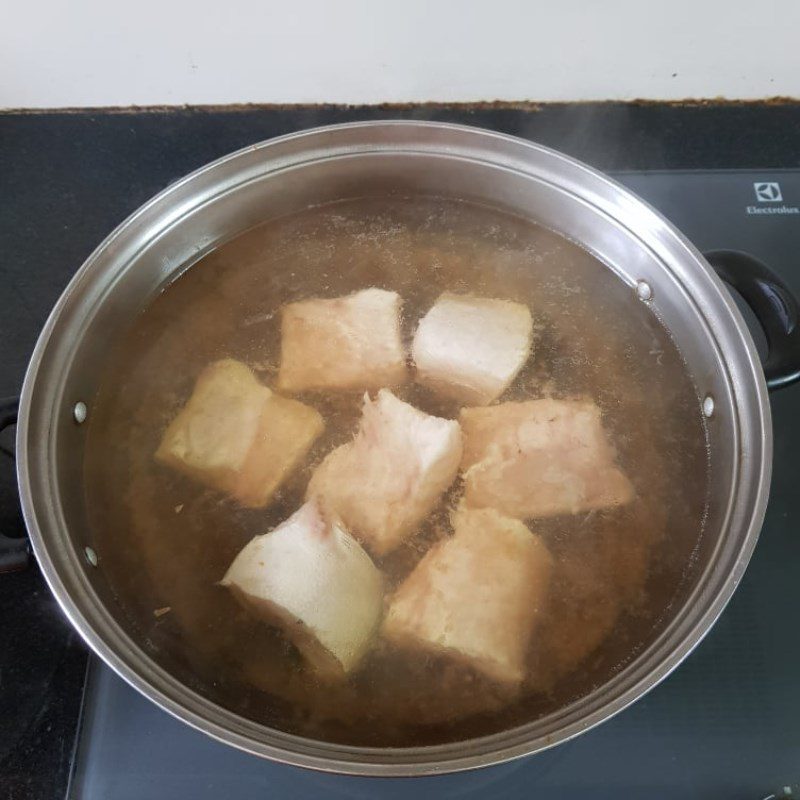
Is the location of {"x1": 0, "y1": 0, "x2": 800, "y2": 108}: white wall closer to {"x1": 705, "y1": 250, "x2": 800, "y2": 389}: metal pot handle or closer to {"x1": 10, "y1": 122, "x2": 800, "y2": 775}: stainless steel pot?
{"x1": 10, "y1": 122, "x2": 800, "y2": 775}: stainless steel pot

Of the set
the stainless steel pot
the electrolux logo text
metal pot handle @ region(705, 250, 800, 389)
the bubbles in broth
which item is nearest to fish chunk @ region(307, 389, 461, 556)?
the bubbles in broth

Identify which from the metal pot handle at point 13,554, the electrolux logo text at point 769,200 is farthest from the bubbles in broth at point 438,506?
the electrolux logo text at point 769,200

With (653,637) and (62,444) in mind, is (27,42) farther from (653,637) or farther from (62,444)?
(653,637)

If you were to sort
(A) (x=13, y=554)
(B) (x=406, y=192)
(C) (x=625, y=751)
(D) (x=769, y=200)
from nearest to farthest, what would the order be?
1. (A) (x=13, y=554)
2. (C) (x=625, y=751)
3. (B) (x=406, y=192)
4. (D) (x=769, y=200)

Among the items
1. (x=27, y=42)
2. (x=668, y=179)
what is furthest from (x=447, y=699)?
(x=27, y=42)

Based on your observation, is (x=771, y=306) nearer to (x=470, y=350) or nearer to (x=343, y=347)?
(x=470, y=350)

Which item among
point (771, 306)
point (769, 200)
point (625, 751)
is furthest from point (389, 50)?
point (625, 751)

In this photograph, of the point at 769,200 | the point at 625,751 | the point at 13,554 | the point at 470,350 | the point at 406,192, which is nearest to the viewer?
the point at 13,554
